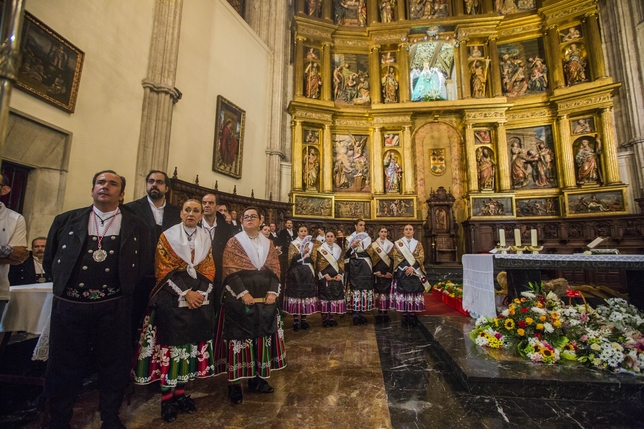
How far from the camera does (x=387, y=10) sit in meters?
13.0

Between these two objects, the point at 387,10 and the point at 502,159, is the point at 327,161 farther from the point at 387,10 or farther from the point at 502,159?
the point at 387,10

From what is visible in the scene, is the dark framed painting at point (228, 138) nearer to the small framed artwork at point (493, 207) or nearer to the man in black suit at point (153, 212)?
the man in black suit at point (153, 212)

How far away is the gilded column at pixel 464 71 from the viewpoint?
12.2 m

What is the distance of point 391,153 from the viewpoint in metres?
12.4

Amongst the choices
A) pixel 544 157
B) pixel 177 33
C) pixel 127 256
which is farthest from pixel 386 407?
pixel 544 157

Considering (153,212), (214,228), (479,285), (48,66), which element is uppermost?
(48,66)

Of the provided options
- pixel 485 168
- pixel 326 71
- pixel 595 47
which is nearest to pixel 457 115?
pixel 485 168

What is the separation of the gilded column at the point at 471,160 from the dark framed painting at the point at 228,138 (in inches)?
319

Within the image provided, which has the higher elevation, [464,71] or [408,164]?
[464,71]

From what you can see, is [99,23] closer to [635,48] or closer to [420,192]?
[420,192]

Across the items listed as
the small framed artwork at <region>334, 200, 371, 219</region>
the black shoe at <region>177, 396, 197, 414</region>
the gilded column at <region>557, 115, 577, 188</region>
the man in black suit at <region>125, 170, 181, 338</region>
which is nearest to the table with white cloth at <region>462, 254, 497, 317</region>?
the black shoe at <region>177, 396, 197, 414</region>

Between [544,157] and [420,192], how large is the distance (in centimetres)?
449

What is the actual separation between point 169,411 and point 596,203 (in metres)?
12.7

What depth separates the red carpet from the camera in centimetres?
621
